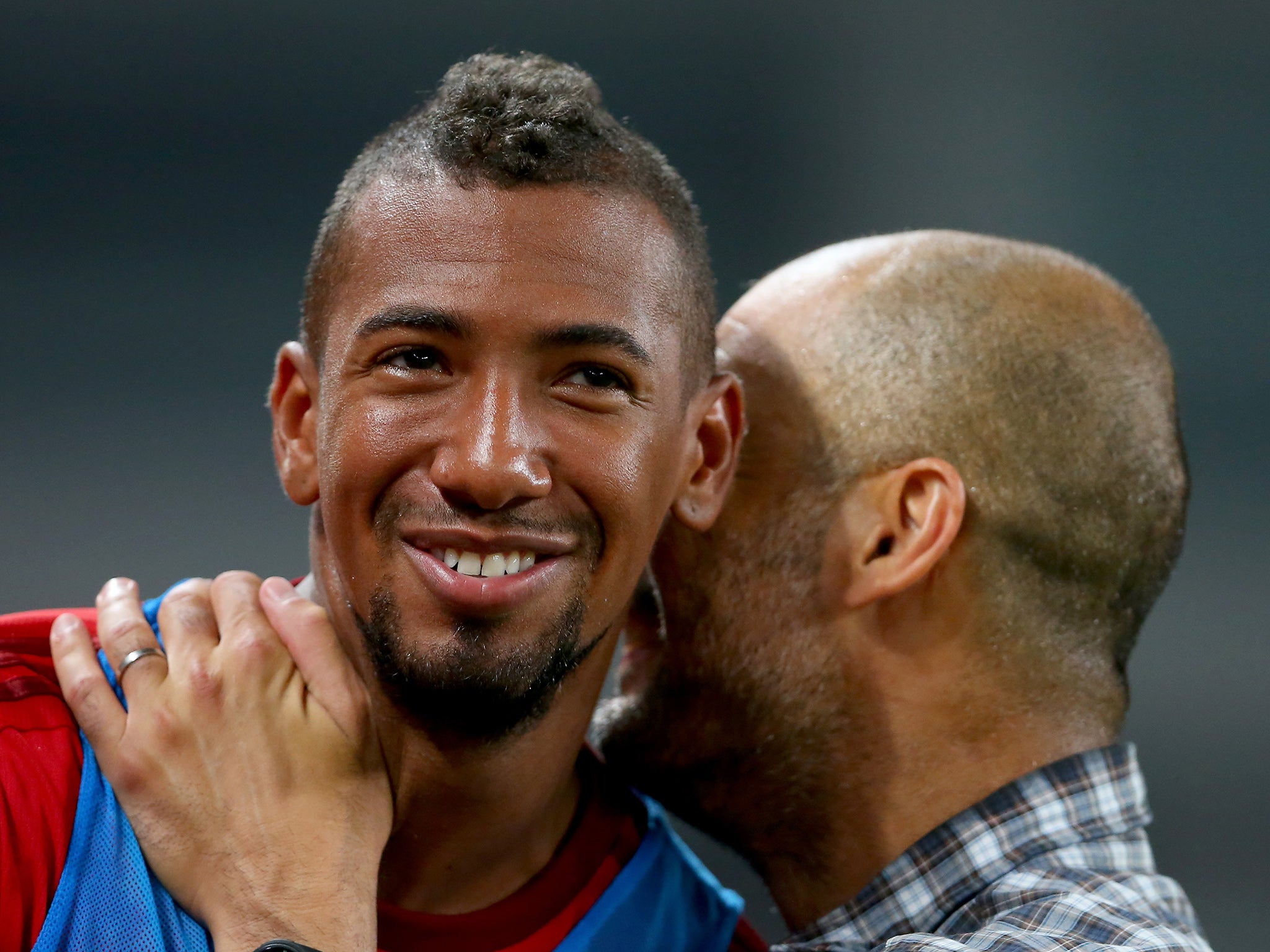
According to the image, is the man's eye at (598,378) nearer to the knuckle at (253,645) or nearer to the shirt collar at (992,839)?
the knuckle at (253,645)

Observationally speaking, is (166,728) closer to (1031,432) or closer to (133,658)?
(133,658)

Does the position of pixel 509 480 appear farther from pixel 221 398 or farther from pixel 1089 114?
pixel 1089 114

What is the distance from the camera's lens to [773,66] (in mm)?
5258

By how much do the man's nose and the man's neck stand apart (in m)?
0.35

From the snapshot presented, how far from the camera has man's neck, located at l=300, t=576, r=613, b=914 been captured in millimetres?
1997

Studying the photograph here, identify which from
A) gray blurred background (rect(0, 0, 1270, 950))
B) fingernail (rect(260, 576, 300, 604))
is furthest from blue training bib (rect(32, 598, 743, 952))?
gray blurred background (rect(0, 0, 1270, 950))

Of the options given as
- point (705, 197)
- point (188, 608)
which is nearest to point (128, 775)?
point (188, 608)

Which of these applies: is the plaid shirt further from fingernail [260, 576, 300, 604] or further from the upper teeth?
fingernail [260, 576, 300, 604]

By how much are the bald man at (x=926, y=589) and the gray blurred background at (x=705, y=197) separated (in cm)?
241

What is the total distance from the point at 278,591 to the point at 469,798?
0.41 metres

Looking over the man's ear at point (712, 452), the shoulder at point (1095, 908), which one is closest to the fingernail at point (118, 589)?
the man's ear at point (712, 452)

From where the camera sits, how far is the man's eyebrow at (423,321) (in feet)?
5.94

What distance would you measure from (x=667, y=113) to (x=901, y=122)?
0.87 m

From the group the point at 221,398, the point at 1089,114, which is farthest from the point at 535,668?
the point at 1089,114
